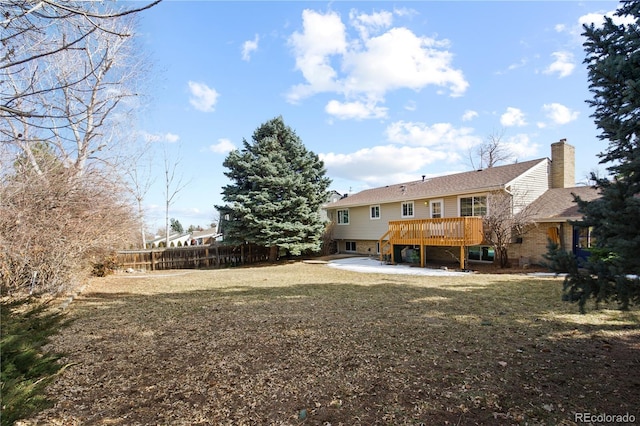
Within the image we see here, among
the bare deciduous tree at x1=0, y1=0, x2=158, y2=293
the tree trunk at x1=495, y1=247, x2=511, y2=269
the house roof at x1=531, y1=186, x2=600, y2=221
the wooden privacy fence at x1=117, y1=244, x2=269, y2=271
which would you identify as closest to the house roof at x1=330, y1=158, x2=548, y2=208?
the house roof at x1=531, y1=186, x2=600, y2=221

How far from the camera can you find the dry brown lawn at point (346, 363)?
2.94 m

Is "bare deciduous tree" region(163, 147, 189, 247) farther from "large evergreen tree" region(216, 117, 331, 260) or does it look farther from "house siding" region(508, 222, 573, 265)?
"house siding" region(508, 222, 573, 265)

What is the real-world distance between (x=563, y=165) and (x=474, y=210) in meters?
5.09

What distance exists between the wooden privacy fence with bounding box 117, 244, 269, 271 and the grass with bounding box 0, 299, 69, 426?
14.1m

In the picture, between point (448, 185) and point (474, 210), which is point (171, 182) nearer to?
point (448, 185)

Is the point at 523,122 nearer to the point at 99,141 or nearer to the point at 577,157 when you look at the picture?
the point at 577,157

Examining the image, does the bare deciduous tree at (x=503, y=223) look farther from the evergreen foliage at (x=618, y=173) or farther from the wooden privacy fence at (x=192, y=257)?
the wooden privacy fence at (x=192, y=257)

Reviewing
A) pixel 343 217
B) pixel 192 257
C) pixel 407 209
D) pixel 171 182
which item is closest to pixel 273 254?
pixel 192 257

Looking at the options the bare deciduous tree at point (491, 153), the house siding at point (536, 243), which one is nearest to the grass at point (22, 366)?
the house siding at point (536, 243)

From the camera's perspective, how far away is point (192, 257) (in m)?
17.7

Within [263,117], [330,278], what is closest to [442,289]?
[330,278]

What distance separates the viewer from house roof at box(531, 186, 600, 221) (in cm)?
1246

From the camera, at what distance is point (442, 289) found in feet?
29.2

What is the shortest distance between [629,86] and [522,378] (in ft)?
10.2
